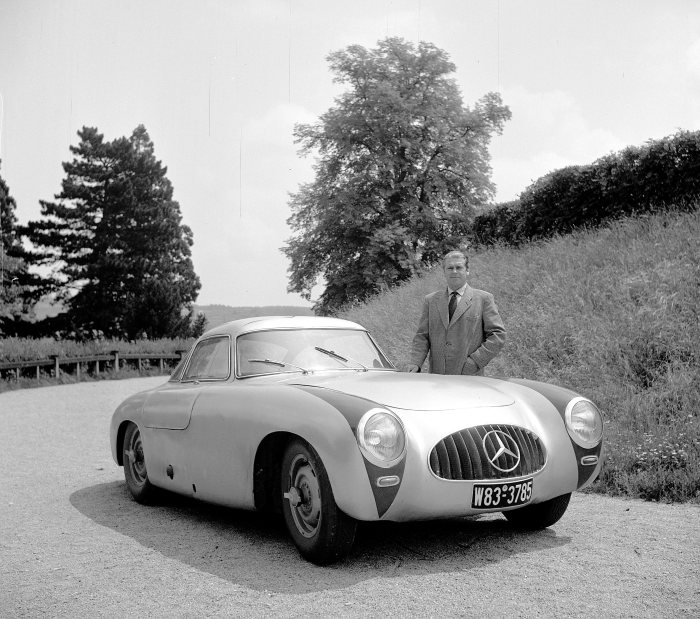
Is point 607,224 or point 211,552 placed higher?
point 607,224

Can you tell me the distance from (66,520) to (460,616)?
364 cm

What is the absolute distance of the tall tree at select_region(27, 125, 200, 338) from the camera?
49.1 metres

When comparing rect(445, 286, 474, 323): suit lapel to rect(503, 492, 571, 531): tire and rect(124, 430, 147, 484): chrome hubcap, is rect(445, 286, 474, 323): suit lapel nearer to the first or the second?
rect(503, 492, 571, 531): tire

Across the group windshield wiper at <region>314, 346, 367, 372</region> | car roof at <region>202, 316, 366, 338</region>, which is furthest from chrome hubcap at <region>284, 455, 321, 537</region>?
car roof at <region>202, 316, 366, 338</region>

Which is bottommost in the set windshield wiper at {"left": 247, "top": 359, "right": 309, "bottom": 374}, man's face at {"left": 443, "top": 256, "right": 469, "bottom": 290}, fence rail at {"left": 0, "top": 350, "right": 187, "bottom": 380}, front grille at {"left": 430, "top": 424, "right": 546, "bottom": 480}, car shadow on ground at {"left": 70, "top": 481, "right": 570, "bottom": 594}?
car shadow on ground at {"left": 70, "top": 481, "right": 570, "bottom": 594}

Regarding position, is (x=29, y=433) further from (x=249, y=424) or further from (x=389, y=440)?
(x=389, y=440)

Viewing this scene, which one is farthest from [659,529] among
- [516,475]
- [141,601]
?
[141,601]

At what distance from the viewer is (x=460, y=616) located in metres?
3.68

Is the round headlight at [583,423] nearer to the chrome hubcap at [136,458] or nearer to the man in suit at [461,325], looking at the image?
the man in suit at [461,325]

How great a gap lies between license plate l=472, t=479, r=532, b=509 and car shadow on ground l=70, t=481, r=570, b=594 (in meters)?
0.34

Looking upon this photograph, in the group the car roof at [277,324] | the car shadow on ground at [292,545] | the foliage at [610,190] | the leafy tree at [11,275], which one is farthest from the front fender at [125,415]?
the leafy tree at [11,275]

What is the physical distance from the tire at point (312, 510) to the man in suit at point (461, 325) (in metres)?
2.44

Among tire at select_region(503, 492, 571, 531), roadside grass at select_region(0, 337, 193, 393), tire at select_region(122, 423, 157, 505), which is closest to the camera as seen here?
tire at select_region(503, 492, 571, 531)

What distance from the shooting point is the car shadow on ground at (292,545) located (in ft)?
14.6
